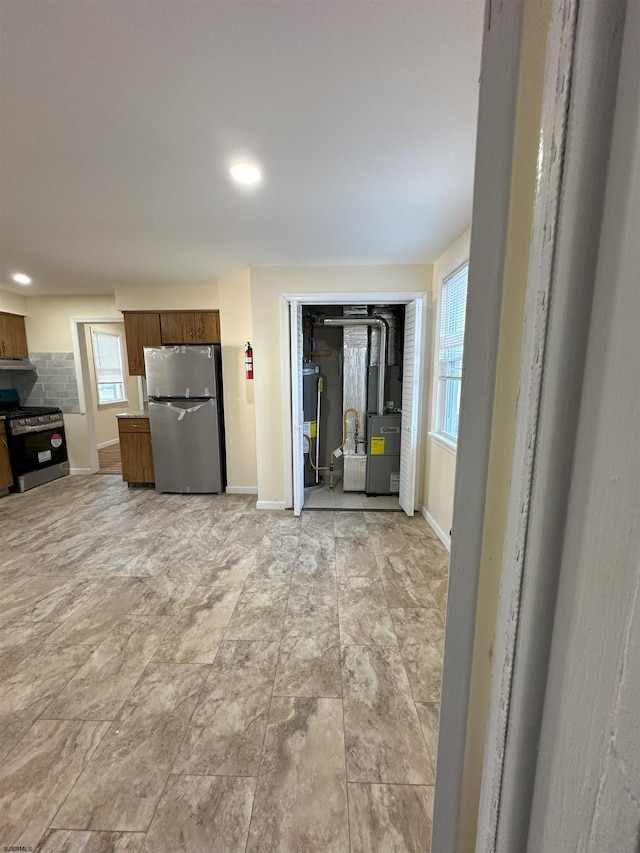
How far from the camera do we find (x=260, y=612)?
1.96 meters

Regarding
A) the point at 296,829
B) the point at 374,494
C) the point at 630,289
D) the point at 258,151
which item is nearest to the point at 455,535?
the point at 630,289

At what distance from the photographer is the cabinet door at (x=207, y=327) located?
3.80 m

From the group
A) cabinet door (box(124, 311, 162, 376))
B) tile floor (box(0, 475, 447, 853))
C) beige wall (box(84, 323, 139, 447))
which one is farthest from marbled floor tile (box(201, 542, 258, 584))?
beige wall (box(84, 323, 139, 447))

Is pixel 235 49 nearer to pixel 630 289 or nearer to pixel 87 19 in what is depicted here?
pixel 87 19

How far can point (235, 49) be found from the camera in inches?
41.9

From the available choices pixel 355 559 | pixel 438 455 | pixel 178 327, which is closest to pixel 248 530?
pixel 355 559

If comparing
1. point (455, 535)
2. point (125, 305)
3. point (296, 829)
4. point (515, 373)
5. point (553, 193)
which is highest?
point (125, 305)

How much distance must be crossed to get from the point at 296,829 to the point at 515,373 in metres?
1.48

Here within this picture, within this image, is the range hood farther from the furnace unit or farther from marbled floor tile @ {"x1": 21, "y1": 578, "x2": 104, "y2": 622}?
the furnace unit

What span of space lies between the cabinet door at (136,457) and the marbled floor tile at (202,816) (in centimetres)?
330

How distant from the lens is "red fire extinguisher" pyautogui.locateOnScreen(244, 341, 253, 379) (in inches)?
136

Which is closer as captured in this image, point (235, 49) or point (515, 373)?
point (515, 373)

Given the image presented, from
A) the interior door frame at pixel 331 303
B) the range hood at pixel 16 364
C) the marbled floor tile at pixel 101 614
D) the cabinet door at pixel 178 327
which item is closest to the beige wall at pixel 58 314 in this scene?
the range hood at pixel 16 364

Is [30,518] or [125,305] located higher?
[125,305]
